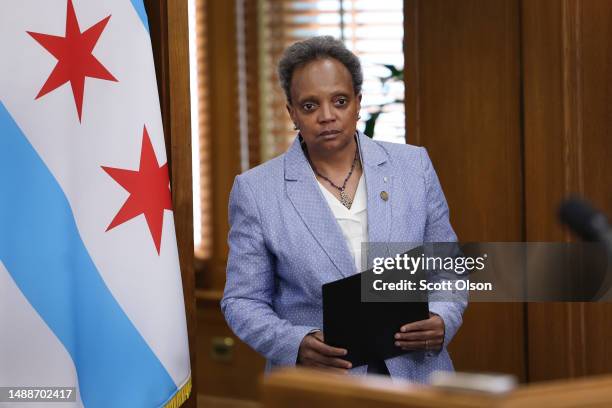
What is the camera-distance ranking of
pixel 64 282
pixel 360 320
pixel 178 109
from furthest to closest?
pixel 178 109, pixel 64 282, pixel 360 320

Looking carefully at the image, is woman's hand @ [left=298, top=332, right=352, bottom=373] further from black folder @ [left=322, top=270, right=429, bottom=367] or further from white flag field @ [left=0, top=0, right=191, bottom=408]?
white flag field @ [left=0, top=0, right=191, bottom=408]

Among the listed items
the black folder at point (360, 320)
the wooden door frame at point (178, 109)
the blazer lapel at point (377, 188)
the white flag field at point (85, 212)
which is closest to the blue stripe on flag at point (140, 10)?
the white flag field at point (85, 212)

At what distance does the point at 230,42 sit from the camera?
4.80m

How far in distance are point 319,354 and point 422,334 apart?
254mm

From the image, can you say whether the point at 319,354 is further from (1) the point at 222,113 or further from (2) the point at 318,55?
(1) the point at 222,113

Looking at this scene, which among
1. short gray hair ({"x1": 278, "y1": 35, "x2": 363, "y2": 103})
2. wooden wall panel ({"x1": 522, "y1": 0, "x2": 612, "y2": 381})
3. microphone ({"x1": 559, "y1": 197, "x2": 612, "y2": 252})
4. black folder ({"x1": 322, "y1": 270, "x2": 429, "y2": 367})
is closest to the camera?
microphone ({"x1": 559, "y1": 197, "x2": 612, "y2": 252})

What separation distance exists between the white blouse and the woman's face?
0.13 meters

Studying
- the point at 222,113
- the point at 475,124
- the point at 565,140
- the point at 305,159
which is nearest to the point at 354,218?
the point at 305,159

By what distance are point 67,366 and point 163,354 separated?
24 centimetres

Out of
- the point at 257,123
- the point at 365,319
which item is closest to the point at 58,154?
the point at 365,319

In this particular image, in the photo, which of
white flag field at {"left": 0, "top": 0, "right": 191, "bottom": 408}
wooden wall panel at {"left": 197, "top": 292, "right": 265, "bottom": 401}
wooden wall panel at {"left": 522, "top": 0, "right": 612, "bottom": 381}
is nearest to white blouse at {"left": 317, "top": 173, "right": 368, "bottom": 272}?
Result: white flag field at {"left": 0, "top": 0, "right": 191, "bottom": 408}

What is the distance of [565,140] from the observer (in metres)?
2.92

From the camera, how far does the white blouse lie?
7.36ft

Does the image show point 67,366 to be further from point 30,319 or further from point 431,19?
point 431,19
